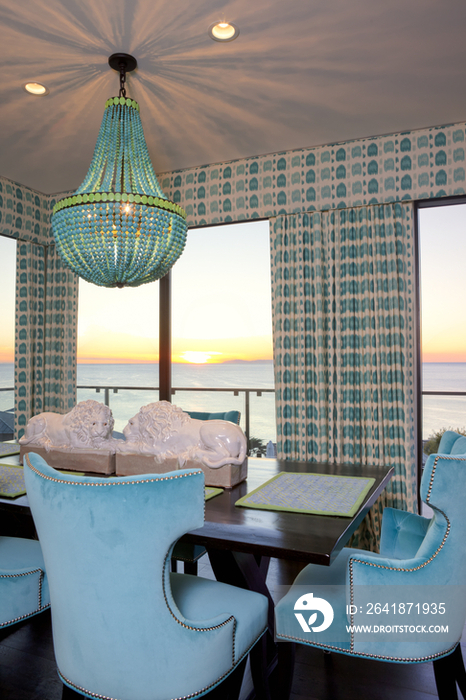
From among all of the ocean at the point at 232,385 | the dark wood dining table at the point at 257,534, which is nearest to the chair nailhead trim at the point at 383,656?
the dark wood dining table at the point at 257,534

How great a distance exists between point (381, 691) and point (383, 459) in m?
1.71

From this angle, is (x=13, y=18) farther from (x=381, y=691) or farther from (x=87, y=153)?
(x=381, y=691)

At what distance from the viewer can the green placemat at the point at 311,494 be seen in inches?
66.8

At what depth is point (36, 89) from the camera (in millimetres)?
2928

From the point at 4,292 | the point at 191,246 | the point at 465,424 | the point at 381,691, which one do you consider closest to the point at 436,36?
the point at 381,691

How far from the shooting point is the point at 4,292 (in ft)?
17.7

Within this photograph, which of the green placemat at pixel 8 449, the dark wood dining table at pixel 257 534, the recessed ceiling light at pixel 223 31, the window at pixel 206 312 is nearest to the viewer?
the dark wood dining table at pixel 257 534

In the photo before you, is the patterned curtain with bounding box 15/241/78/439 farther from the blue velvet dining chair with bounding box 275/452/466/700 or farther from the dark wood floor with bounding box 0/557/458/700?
the blue velvet dining chair with bounding box 275/452/466/700

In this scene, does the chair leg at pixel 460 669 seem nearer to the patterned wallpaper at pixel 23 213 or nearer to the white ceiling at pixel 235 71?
the white ceiling at pixel 235 71

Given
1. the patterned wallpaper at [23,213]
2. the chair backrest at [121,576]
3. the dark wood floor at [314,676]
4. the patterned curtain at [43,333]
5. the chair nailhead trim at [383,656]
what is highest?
the patterned wallpaper at [23,213]

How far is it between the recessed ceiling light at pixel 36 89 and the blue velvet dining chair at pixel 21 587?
102 inches

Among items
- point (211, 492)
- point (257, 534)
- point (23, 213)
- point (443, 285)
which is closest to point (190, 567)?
point (211, 492)

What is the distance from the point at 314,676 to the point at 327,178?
10.5ft

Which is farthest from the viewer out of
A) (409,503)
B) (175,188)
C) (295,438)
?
(175,188)
